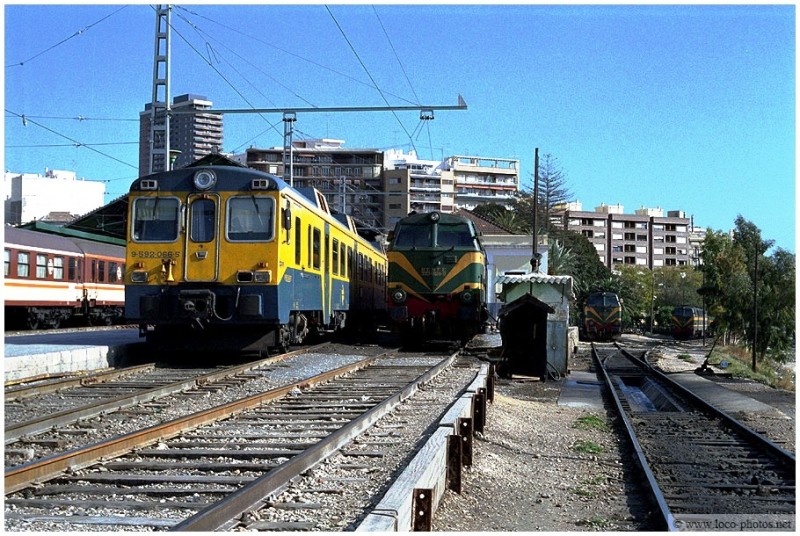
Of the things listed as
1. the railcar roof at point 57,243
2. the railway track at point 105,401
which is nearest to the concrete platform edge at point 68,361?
the railway track at point 105,401

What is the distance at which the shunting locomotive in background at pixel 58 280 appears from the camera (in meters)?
24.5

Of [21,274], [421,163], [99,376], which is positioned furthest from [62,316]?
[421,163]

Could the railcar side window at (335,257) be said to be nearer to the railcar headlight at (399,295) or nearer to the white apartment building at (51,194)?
the railcar headlight at (399,295)

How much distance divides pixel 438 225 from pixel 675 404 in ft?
23.6

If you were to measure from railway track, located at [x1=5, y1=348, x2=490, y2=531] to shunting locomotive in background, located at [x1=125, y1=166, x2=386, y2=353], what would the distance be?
4197 millimetres

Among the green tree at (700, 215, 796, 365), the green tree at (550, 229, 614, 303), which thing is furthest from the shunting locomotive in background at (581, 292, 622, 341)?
the green tree at (550, 229, 614, 303)

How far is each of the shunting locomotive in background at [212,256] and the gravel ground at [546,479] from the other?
13.8 ft

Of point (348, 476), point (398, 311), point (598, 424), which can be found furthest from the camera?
point (398, 311)

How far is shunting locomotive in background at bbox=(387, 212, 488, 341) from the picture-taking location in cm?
2017

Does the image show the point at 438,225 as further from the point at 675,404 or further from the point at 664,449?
the point at 664,449

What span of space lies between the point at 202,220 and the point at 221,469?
845 centimetres

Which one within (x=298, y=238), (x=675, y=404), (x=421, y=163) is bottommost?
(x=675, y=404)

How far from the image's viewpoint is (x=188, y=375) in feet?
42.8

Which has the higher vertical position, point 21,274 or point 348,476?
point 21,274
